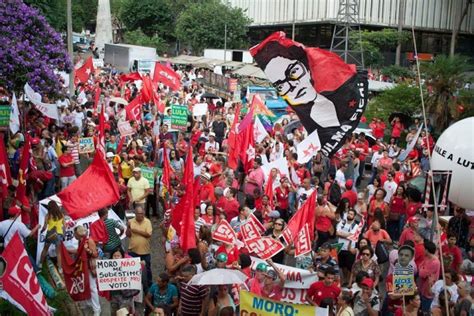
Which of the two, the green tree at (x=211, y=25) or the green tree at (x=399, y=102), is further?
the green tree at (x=211, y=25)

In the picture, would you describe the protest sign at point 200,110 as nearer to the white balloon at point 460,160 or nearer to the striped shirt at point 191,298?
the white balloon at point 460,160

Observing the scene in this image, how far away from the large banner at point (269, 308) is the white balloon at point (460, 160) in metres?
5.01

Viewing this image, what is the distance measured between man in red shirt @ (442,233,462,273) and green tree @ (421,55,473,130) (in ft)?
43.4

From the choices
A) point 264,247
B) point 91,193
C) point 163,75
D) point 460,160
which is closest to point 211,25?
point 163,75

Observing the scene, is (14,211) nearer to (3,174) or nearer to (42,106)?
(3,174)

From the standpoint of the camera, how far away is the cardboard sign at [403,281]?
26.1 feet

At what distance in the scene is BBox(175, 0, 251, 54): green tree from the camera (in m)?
58.5

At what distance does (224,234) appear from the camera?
30.1 ft

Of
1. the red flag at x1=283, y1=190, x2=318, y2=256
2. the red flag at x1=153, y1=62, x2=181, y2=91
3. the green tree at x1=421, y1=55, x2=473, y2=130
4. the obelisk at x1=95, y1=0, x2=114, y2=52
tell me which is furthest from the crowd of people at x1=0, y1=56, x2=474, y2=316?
the obelisk at x1=95, y1=0, x2=114, y2=52

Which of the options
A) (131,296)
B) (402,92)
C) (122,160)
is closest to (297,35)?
(402,92)

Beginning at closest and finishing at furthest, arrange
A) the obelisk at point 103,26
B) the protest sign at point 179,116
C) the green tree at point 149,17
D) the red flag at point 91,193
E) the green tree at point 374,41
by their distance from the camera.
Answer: the red flag at point 91,193, the protest sign at point 179,116, the green tree at point 374,41, the obelisk at point 103,26, the green tree at point 149,17

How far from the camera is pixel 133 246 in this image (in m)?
9.69

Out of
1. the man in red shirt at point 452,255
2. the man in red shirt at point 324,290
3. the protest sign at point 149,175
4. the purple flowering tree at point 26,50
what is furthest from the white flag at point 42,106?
the man in red shirt at point 324,290

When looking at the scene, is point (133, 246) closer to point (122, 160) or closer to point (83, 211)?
point (83, 211)
